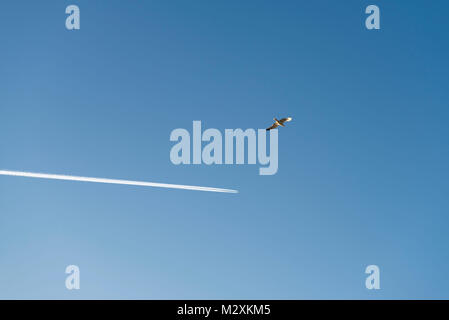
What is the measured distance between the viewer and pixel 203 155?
5069 centimetres
